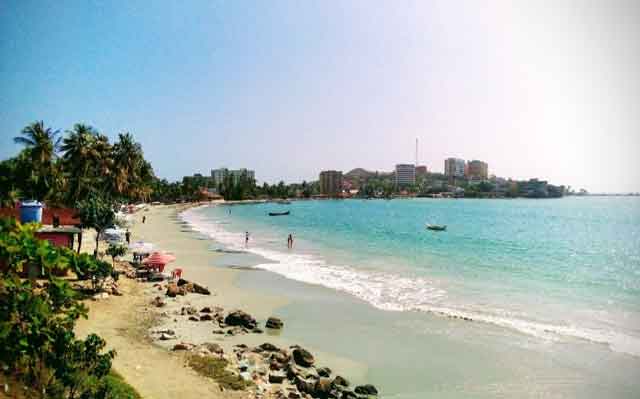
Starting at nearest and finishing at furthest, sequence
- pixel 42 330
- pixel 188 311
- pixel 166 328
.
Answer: pixel 42 330
pixel 166 328
pixel 188 311

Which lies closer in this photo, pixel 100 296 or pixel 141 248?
pixel 100 296

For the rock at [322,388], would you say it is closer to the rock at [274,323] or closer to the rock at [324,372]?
the rock at [324,372]

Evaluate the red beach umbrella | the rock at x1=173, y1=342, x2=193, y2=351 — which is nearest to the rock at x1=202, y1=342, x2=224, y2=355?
the rock at x1=173, y1=342, x2=193, y2=351

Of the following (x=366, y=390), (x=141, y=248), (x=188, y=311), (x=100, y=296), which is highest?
(x=141, y=248)

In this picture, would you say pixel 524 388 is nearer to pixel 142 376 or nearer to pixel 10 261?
pixel 142 376

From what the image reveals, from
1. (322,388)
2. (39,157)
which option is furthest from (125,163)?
(322,388)

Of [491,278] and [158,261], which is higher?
[158,261]

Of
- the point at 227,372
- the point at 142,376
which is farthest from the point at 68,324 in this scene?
the point at 227,372

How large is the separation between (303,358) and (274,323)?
3910 millimetres

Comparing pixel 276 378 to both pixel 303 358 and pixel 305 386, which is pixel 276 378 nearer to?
pixel 305 386

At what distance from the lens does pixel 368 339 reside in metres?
15.8

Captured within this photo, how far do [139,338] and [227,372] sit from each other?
3985 millimetres

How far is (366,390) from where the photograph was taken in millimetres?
11273

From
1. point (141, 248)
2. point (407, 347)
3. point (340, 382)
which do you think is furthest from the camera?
point (141, 248)
